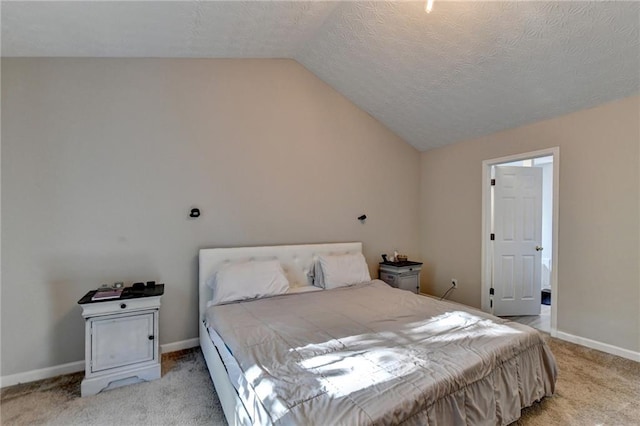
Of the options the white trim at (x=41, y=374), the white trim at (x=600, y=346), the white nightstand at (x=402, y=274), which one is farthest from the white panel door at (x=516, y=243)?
the white trim at (x=41, y=374)

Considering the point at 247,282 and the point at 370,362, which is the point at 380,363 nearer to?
the point at 370,362

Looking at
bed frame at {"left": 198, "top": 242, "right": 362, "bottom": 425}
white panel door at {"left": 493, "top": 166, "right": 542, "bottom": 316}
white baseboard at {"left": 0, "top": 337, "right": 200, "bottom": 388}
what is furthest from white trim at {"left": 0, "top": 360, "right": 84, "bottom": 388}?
white panel door at {"left": 493, "top": 166, "right": 542, "bottom": 316}

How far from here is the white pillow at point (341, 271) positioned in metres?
3.19

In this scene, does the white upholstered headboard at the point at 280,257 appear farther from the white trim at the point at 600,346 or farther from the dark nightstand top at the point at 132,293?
the white trim at the point at 600,346

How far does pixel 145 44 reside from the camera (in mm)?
2512

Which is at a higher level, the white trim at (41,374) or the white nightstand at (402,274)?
the white nightstand at (402,274)

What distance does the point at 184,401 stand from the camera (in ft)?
6.68

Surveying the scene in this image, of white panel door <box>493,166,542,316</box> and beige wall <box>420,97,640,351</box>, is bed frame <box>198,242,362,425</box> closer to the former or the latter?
white panel door <box>493,166,542,316</box>

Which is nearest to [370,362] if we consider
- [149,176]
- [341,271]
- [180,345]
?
[341,271]

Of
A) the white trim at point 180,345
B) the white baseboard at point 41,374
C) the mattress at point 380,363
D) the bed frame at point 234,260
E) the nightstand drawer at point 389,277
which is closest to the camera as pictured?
the mattress at point 380,363

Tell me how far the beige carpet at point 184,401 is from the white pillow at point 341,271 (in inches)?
55.9

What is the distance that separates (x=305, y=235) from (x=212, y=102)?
5.86ft

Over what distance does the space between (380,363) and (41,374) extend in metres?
2.75

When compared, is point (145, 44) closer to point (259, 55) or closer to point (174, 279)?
point (259, 55)
